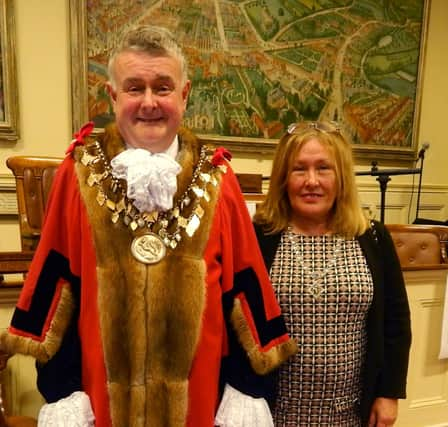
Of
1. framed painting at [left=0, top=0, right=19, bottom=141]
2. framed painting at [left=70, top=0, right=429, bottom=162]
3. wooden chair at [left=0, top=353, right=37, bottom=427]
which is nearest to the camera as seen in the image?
wooden chair at [left=0, top=353, right=37, bottom=427]

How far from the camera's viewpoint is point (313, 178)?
1169mm

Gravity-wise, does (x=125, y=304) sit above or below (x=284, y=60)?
below

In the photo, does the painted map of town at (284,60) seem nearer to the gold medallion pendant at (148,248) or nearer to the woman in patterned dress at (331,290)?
the woman in patterned dress at (331,290)

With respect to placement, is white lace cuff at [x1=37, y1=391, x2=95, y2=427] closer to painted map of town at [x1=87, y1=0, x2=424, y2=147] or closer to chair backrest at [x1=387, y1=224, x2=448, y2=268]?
chair backrest at [x1=387, y1=224, x2=448, y2=268]

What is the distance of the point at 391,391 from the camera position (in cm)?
121

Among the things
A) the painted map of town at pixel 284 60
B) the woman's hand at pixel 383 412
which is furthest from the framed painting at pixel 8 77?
the woman's hand at pixel 383 412

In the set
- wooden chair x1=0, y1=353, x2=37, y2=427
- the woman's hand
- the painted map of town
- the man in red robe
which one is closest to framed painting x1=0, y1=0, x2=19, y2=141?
the painted map of town

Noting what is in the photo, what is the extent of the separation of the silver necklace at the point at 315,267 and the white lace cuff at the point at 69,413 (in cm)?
62

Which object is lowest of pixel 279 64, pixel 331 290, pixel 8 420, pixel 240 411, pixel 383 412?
pixel 8 420

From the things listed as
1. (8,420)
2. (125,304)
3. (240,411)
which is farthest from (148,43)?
(8,420)

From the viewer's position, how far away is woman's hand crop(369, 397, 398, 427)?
1206 mm

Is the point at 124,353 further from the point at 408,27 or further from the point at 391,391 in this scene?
the point at 408,27

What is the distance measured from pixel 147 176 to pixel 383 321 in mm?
807

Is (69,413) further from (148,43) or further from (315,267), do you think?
(148,43)
